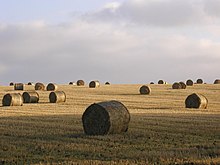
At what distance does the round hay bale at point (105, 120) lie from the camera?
16.0 meters

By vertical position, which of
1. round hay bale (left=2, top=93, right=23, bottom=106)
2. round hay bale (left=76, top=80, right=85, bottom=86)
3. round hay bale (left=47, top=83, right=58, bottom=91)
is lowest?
round hay bale (left=2, top=93, right=23, bottom=106)

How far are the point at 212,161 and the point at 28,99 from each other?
25.0m

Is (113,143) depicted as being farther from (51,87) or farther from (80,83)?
(80,83)

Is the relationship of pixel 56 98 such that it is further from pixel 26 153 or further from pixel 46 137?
pixel 26 153

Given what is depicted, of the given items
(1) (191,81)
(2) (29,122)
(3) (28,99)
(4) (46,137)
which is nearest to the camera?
(4) (46,137)

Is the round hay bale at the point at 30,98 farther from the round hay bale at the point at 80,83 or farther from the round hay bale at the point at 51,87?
the round hay bale at the point at 80,83

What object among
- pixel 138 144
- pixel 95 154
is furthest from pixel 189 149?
pixel 95 154

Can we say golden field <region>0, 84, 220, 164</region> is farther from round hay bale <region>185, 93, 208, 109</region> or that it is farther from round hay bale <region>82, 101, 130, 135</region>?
round hay bale <region>185, 93, 208, 109</region>

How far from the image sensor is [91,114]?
54.4ft

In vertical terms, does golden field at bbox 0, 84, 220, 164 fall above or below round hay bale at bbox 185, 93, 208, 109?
below

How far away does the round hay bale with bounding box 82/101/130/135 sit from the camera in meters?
16.0

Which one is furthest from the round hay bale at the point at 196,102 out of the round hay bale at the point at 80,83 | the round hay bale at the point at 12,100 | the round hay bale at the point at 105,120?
the round hay bale at the point at 80,83

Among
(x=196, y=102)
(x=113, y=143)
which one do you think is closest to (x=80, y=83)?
(x=196, y=102)

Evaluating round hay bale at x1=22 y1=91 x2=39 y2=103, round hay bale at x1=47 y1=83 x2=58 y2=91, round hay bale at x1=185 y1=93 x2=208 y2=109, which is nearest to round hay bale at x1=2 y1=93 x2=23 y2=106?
round hay bale at x1=22 y1=91 x2=39 y2=103
